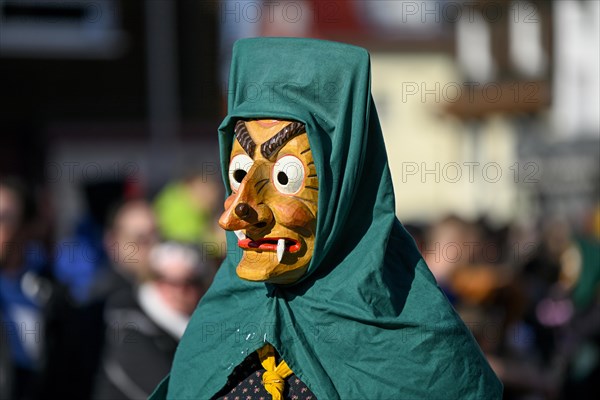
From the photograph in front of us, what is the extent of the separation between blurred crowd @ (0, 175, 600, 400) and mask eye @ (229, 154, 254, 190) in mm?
2055

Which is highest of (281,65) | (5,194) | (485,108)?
(281,65)

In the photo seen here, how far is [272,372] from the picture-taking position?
281cm

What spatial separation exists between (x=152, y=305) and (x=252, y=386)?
2245mm

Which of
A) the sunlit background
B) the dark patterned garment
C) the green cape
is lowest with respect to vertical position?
the sunlit background

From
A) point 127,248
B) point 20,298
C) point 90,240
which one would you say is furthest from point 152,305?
point 90,240

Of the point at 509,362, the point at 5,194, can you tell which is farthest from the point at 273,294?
the point at 5,194

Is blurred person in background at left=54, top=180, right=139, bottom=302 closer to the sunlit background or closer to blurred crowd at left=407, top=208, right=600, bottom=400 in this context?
the sunlit background

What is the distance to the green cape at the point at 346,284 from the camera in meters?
2.69

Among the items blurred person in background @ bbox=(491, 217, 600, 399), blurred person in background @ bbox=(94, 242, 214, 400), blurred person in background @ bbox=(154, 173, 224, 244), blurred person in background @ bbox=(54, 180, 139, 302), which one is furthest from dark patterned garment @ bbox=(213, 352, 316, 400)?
blurred person in background @ bbox=(54, 180, 139, 302)

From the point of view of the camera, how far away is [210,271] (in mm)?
5562

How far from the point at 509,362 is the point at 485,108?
23.1 meters

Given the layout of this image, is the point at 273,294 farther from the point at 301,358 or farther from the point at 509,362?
the point at 509,362

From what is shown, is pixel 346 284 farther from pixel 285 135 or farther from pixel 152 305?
pixel 152 305

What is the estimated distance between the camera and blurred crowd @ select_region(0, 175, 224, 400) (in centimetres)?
488
